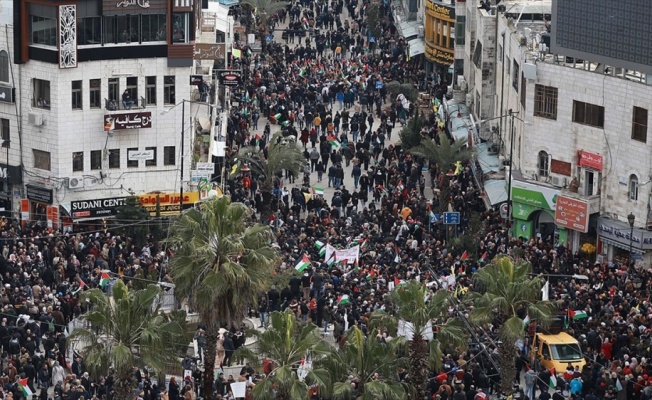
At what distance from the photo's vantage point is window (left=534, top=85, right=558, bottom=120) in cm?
8362

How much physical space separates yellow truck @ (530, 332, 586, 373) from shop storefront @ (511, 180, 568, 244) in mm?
15992

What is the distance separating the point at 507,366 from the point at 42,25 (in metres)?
29.0

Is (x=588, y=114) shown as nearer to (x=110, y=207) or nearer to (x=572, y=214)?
(x=572, y=214)

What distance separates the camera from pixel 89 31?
83938 mm

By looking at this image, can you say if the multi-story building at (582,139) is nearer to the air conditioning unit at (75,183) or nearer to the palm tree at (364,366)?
the air conditioning unit at (75,183)

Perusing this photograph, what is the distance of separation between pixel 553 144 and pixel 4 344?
1052 inches

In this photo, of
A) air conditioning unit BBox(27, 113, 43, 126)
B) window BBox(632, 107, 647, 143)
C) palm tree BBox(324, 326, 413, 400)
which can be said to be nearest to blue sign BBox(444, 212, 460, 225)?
window BBox(632, 107, 647, 143)

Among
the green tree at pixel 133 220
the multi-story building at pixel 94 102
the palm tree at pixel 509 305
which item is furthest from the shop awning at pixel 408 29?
the palm tree at pixel 509 305

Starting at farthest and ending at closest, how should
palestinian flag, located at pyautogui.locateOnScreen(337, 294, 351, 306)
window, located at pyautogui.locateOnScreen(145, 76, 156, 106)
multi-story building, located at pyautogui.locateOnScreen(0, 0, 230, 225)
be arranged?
window, located at pyautogui.locateOnScreen(145, 76, 156, 106) < multi-story building, located at pyautogui.locateOnScreen(0, 0, 230, 225) < palestinian flag, located at pyautogui.locateOnScreen(337, 294, 351, 306)

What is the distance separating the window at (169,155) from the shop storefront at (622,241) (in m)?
17.8

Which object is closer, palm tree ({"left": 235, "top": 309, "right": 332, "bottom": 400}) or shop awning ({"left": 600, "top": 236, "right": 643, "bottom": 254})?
palm tree ({"left": 235, "top": 309, "right": 332, "bottom": 400})

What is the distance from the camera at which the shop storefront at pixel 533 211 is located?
82.8 metres

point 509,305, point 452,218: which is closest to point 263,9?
point 452,218

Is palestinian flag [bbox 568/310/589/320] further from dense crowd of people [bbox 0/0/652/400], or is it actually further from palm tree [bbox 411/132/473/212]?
palm tree [bbox 411/132/473/212]
